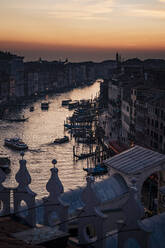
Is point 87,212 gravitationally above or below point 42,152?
above

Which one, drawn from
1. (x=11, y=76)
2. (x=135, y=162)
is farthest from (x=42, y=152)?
(x=11, y=76)

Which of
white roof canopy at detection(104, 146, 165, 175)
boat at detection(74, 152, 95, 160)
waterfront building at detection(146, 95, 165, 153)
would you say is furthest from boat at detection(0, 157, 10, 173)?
white roof canopy at detection(104, 146, 165, 175)

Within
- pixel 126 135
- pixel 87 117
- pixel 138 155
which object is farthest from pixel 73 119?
pixel 138 155

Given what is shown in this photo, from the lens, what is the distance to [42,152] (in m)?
17.1

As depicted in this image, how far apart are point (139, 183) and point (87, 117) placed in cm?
2433

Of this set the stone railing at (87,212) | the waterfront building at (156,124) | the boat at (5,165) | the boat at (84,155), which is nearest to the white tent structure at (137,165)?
the stone railing at (87,212)

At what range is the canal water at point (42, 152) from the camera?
12531 millimetres

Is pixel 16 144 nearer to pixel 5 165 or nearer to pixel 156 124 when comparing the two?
pixel 5 165

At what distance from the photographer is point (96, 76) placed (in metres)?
109

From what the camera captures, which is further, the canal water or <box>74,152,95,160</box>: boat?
<box>74,152,95,160</box>: boat

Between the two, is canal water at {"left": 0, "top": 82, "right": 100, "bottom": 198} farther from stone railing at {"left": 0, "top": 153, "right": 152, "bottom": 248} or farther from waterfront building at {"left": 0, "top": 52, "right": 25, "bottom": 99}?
waterfront building at {"left": 0, "top": 52, "right": 25, "bottom": 99}

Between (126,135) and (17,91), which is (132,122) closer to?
(126,135)

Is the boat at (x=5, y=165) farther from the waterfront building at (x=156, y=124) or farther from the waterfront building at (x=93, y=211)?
the waterfront building at (x=93, y=211)

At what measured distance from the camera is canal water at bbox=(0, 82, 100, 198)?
12531mm
